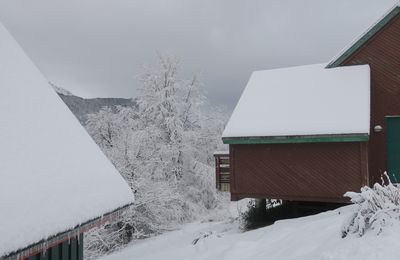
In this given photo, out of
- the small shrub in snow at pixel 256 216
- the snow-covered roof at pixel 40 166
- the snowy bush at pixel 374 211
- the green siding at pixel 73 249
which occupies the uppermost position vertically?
the snow-covered roof at pixel 40 166

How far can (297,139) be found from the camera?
1217 cm

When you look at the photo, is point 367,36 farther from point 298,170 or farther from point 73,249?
point 73,249

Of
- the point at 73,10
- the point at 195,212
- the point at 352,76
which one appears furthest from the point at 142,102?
the point at 352,76

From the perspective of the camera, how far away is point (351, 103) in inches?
488

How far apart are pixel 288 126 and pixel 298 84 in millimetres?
2647

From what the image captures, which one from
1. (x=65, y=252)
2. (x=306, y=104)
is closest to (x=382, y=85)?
(x=306, y=104)

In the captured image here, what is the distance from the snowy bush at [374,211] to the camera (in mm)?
5125

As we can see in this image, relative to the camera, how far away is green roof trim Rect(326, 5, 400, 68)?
42.1ft

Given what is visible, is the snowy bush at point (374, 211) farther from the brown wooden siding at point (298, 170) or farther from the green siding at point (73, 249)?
the brown wooden siding at point (298, 170)

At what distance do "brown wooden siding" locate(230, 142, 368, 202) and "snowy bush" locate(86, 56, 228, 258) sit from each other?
804 cm

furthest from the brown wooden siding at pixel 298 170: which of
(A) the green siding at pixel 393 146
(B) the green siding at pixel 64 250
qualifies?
(B) the green siding at pixel 64 250

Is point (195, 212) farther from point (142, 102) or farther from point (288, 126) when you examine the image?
point (288, 126)

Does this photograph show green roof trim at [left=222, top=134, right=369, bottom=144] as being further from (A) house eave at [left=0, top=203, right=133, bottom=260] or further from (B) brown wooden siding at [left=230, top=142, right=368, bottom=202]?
(A) house eave at [left=0, top=203, right=133, bottom=260]

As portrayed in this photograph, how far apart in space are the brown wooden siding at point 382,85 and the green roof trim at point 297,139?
2008 millimetres
